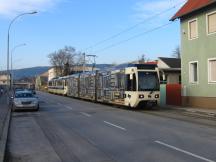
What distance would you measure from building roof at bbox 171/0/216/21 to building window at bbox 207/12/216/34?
800mm

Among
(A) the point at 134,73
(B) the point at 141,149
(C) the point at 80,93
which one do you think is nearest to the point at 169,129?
(B) the point at 141,149

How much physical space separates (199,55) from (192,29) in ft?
7.43

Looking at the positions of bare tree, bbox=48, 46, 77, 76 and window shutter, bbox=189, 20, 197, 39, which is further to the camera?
bare tree, bbox=48, 46, 77, 76

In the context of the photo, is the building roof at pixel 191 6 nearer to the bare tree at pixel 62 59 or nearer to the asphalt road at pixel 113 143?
the asphalt road at pixel 113 143

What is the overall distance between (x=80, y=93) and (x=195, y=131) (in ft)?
114

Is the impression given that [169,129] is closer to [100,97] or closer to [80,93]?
[100,97]

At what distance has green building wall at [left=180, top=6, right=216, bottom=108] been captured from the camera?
2916 centimetres

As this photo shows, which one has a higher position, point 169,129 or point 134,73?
point 134,73

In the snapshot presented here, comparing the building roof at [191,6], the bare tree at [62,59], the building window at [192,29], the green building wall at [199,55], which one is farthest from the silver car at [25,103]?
the bare tree at [62,59]

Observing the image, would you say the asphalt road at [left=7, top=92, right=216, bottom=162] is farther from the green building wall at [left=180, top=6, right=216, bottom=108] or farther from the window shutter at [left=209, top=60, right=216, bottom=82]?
the green building wall at [left=180, top=6, right=216, bottom=108]

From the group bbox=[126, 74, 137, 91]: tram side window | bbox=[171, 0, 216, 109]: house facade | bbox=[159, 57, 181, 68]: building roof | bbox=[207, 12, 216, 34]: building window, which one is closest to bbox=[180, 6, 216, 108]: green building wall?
bbox=[171, 0, 216, 109]: house facade

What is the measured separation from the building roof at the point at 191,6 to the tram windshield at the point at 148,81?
544cm

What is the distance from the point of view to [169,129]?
1675 centimetres

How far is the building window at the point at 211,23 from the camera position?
2869 cm
